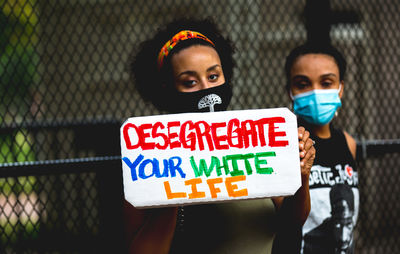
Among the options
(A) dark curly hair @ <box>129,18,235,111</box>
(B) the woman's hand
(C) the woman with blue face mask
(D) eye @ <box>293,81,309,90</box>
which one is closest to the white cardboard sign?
(B) the woman's hand

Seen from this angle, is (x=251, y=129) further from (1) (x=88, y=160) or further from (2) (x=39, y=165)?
(2) (x=39, y=165)

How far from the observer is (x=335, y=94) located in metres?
1.53

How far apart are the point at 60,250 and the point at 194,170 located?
159 cm

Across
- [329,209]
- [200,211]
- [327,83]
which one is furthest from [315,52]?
[200,211]

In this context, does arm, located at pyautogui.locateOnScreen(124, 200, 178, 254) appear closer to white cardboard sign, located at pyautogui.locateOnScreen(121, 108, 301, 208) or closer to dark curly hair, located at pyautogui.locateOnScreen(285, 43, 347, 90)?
white cardboard sign, located at pyautogui.locateOnScreen(121, 108, 301, 208)

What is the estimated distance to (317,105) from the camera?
1.49m

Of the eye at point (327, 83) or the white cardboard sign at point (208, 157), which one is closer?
the white cardboard sign at point (208, 157)

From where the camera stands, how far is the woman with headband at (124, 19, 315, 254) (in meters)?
0.98

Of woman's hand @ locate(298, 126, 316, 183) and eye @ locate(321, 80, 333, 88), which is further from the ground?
eye @ locate(321, 80, 333, 88)

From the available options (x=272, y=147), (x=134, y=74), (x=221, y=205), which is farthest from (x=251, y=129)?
(x=134, y=74)

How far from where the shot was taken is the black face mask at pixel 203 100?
107cm

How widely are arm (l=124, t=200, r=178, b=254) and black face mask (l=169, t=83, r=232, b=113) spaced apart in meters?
0.29

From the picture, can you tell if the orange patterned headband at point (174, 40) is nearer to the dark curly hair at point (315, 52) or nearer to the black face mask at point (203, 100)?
the black face mask at point (203, 100)

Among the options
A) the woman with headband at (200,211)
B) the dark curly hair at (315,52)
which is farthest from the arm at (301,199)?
the dark curly hair at (315,52)
